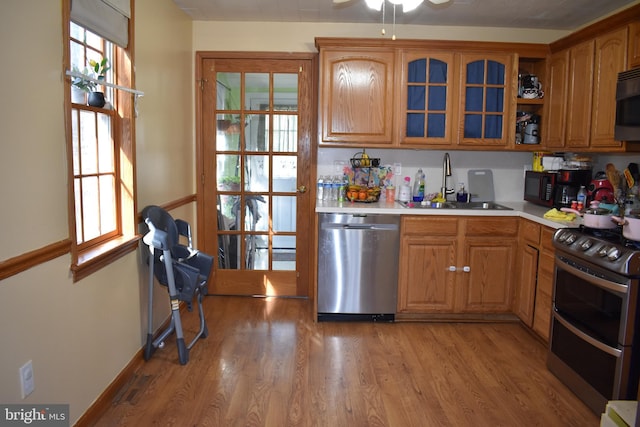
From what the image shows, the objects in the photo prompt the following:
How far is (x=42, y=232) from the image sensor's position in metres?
1.90

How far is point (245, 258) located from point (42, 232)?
2552 millimetres

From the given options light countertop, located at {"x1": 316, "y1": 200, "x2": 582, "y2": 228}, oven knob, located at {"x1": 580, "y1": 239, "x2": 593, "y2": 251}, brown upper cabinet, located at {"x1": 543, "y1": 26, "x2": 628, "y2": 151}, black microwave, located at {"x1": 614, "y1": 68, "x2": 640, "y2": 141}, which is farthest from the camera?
light countertop, located at {"x1": 316, "y1": 200, "x2": 582, "y2": 228}

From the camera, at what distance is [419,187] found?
4227 mm

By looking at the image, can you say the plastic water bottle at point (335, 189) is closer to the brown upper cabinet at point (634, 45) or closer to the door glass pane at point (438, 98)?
the door glass pane at point (438, 98)

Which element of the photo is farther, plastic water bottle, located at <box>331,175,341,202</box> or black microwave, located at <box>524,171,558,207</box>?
plastic water bottle, located at <box>331,175,341,202</box>

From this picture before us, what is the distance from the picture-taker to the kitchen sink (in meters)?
3.86

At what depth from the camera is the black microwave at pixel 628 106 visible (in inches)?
110

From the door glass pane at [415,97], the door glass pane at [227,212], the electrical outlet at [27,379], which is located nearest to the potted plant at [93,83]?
the electrical outlet at [27,379]

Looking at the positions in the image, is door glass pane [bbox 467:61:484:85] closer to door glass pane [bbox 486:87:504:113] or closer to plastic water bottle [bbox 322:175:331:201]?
door glass pane [bbox 486:87:504:113]

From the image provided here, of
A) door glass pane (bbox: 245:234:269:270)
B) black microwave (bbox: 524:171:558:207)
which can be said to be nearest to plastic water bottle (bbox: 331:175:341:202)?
door glass pane (bbox: 245:234:269:270)

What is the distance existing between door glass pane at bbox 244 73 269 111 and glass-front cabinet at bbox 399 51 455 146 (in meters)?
1.19

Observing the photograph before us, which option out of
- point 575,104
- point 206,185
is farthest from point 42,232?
point 575,104

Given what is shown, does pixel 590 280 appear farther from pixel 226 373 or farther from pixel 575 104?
pixel 226 373

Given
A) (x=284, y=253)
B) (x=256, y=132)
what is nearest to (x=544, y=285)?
(x=284, y=253)
